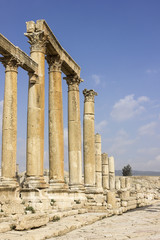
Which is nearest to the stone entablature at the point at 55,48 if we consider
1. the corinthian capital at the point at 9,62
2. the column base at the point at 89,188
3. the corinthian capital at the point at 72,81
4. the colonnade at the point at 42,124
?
the colonnade at the point at 42,124

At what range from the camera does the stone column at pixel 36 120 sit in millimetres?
16781

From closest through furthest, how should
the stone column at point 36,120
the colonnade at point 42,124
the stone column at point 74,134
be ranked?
the colonnade at point 42,124 → the stone column at point 36,120 → the stone column at point 74,134

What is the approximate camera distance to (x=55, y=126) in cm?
2009

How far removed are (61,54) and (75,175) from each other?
8628 millimetres

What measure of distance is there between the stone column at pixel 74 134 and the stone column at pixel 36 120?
603cm

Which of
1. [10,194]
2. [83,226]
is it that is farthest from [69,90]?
[83,226]

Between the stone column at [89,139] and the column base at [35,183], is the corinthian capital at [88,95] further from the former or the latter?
the column base at [35,183]

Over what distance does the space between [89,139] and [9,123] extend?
38.3 feet

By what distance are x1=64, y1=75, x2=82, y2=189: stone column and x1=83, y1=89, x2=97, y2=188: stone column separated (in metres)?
2.45

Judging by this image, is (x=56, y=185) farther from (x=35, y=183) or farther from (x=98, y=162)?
(x=98, y=162)

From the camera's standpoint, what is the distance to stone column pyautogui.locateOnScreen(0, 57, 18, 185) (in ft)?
49.8

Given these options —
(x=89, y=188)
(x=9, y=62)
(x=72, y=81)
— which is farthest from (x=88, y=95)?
(x=9, y=62)

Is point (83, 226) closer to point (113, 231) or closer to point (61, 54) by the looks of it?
point (113, 231)

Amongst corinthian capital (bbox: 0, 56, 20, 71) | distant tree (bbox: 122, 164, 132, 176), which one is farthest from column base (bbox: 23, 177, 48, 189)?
distant tree (bbox: 122, 164, 132, 176)
